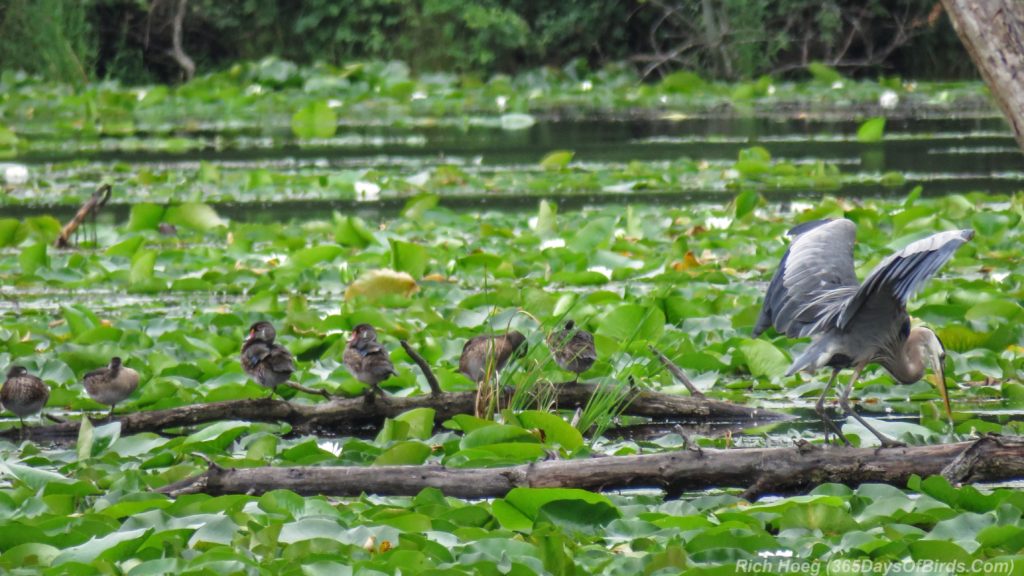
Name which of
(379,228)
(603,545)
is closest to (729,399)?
(603,545)

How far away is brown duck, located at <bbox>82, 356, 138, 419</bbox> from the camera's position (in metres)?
4.56

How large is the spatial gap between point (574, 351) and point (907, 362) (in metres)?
0.99

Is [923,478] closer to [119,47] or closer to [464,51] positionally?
[464,51]

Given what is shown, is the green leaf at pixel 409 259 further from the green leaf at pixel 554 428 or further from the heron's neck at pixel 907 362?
the heron's neck at pixel 907 362

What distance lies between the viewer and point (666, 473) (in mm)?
3715

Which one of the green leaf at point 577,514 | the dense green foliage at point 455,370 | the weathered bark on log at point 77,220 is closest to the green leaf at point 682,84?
the dense green foliage at point 455,370

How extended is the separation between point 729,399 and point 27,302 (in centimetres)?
347

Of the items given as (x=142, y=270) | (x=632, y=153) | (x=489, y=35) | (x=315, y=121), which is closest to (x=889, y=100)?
(x=632, y=153)

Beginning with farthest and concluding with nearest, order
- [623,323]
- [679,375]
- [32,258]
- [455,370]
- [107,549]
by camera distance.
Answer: [32,258] < [623,323] < [455,370] < [679,375] < [107,549]

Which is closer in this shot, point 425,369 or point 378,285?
point 425,369

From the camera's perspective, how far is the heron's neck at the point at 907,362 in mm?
4309

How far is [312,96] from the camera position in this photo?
18281mm

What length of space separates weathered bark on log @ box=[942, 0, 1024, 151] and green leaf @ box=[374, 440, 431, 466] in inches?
80.4

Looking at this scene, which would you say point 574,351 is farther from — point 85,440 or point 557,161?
point 557,161
